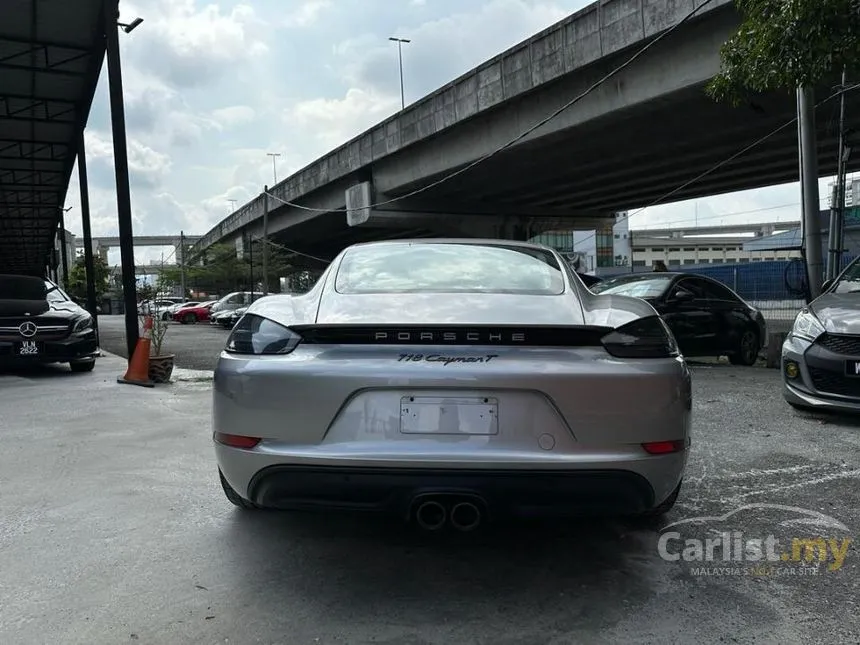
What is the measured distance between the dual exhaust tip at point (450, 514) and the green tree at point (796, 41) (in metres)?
5.39

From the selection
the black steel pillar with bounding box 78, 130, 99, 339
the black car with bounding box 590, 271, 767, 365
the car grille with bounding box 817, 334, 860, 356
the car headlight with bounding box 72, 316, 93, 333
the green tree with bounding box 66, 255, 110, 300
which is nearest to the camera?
the car grille with bounding box 817, 334, 860, 356

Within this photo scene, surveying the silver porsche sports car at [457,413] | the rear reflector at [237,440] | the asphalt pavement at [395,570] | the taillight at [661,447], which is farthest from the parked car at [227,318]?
the taillight at [661,447]

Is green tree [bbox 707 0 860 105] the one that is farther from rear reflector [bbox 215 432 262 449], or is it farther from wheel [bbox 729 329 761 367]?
rear reflector [bbox 215 432 262 449]

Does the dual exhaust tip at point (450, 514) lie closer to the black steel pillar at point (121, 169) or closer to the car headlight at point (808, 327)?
the car headlight at point (808, 327)

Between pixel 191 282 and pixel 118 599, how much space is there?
Answer: 50.9 m

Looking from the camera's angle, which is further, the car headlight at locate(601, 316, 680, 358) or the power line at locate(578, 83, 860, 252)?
the power line at locate(578, 83, 860, 252)

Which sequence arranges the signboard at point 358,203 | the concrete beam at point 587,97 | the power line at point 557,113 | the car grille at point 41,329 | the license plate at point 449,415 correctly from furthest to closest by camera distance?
the signboard at point 358,203
the concrete beam at point 587,97
the power line at point 557,113
the car grille at point 41,329
the license plate at point 449,415

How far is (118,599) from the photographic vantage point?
239cm

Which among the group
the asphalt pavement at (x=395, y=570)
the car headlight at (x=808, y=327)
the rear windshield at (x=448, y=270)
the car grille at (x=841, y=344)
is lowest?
the asphalt pavement at (x=395, y=570)

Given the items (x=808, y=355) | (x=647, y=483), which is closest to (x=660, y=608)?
(x=647, y=483)

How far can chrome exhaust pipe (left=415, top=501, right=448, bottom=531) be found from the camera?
7.72ft

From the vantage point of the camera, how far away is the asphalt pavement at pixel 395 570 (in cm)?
217

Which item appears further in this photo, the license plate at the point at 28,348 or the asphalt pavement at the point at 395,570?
the license plate at the point at 28,348

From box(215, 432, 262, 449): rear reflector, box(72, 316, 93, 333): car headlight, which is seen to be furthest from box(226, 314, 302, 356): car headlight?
box(72, 316, 93, 333): car headlight
